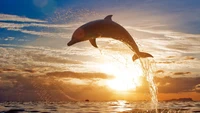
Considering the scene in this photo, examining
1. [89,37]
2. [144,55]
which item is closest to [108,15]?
[89,37]

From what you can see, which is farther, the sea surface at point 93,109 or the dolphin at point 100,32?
the sea surface at point 93,109

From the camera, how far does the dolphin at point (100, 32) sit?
12148mm

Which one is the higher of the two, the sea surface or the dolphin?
the dolphin

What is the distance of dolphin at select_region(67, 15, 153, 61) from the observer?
478 inches

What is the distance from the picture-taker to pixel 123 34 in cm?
1299

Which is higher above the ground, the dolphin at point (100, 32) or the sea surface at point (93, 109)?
the dolphin at point (100, 32)

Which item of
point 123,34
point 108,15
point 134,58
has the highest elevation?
point 108,15

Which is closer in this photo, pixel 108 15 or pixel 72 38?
pixel 72 38

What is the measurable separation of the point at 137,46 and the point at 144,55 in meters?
0.69

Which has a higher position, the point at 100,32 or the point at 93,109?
the point at 100,32

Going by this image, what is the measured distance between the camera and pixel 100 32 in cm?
1240

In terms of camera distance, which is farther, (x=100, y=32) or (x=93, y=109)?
(x=93, y=109)

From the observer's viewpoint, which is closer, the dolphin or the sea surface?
the dolphin

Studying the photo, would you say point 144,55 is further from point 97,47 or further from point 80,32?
point 80,32
